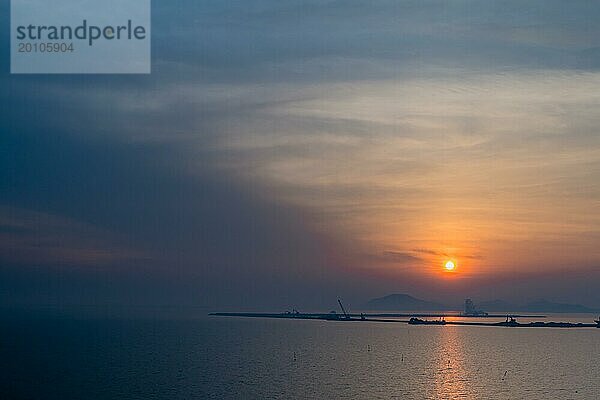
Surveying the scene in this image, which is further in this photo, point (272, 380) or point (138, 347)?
point (138, 347)

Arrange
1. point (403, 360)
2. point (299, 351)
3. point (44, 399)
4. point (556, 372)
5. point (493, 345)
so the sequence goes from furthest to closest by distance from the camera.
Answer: point (493, 345), point (299, 351), point (403, 360), point (556, 372), point (44, 399)

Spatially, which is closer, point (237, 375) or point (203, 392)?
point (203, 392)

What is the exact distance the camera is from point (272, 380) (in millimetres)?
84188

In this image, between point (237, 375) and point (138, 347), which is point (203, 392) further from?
point (138, 347)

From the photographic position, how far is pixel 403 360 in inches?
4596

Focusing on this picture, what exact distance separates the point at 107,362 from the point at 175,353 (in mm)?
18564

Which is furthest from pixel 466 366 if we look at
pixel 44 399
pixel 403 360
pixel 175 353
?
pixel 44 399

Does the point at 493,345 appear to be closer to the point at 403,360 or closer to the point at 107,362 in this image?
the point at 403,360

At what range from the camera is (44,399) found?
67625 millimetres

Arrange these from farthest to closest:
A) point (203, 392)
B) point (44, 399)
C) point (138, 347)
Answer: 1. point (138, 347)
2. point (203, 392)
3. point (44, 399)

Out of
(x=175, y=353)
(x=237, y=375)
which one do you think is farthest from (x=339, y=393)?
(x=175, y=353)

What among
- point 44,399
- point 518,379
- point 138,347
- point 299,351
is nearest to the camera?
point 44,399

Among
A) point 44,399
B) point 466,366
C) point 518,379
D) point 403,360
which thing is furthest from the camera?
point 403,360

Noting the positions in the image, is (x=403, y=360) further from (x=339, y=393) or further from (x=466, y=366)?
(x=339, y=393)
